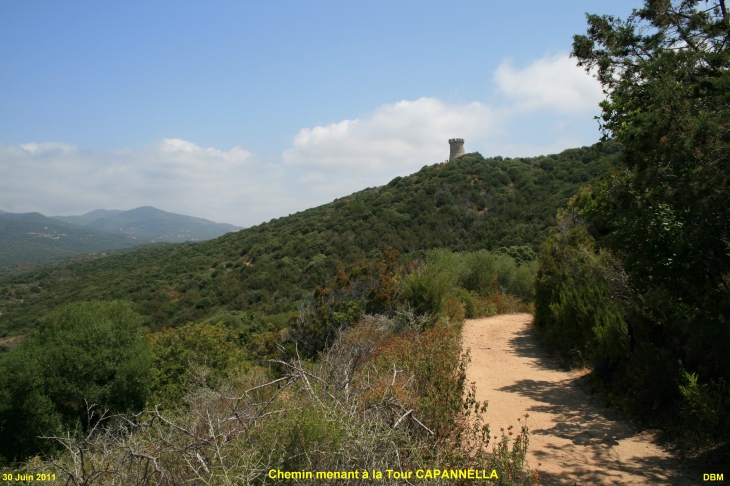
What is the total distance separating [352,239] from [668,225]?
116 feet

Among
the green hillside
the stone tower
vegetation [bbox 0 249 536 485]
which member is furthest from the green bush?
the stone tower

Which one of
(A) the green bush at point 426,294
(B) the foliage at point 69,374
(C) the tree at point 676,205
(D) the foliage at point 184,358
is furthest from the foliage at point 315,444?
(D) the foliage at point 184,358

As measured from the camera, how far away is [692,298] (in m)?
4.97

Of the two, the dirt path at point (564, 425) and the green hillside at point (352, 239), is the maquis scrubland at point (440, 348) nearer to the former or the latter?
the dirt path at point (564, 425)

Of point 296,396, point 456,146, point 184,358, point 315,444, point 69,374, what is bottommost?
point 184,358

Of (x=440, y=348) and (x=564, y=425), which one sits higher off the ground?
(x=440, y=348)

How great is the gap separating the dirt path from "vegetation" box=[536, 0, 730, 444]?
44 cm

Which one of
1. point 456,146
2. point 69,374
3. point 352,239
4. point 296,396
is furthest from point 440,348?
point 456,146

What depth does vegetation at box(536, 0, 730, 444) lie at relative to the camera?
4062 mm

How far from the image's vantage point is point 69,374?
8836mm

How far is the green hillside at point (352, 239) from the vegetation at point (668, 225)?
2321 centimetres

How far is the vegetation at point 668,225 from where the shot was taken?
4.06 meters

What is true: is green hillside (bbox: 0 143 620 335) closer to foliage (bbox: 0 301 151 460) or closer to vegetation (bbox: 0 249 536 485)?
vegetation (bbox: 0 249 536 485)

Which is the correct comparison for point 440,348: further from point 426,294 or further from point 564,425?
point 426,294
